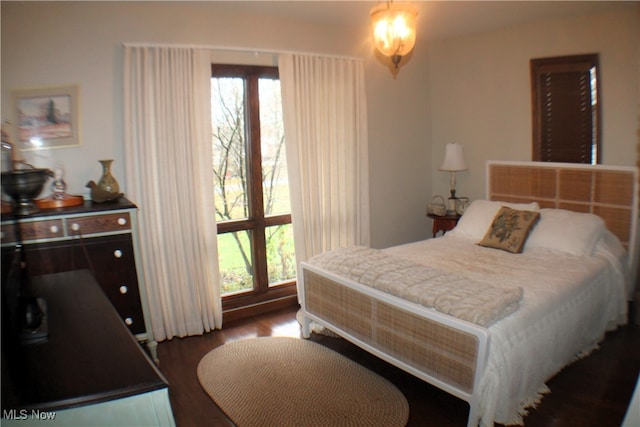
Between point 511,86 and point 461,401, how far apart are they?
3007 millimetres

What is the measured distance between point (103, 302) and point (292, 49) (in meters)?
2.85

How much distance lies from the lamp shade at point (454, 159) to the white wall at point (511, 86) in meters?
0.23

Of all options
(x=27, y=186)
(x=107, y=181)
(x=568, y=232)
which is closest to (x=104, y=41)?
(x=107, y=181)

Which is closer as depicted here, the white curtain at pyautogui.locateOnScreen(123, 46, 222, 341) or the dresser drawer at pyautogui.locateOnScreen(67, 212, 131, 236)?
the dresser drawer at pyautogui.locateOnScreen(67, 212, 131, 236)

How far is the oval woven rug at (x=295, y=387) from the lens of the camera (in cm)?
239

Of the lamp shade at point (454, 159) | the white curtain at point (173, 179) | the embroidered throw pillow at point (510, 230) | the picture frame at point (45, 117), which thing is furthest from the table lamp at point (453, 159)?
the picture frame at point (45, 117)

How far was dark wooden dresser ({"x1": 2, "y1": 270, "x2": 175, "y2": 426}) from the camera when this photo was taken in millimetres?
992

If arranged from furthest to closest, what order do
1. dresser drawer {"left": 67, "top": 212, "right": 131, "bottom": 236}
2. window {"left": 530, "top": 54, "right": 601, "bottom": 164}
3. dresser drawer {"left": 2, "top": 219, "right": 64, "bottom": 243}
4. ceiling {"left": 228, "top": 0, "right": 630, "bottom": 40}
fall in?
window {"left": 530, "top": 54, "right": 601, "bottom": 164} < ceiling {"left": 228, "top": 0, "right": 630, "bottom": 40} < dresser drawer {"left": 67, "top": 212, "right": 131, "bottom": 236} < dresser drawer {"left": 2, "top": 219, "right": 64, "bottom": 243}

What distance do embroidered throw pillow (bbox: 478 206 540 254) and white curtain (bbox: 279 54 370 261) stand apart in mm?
1208

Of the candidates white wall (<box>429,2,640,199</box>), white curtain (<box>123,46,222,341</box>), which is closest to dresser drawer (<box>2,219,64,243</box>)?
white curtain (<box>123,46,222,341</box>)

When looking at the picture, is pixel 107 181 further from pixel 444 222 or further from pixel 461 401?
pixel 444 222

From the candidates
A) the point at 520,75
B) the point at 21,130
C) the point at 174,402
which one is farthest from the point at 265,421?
the point at 520,75

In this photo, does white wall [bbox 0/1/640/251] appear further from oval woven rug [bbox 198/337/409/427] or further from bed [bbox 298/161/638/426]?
oval woven rug [bbox 198/337/409/427]

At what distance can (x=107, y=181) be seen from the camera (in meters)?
2.91
